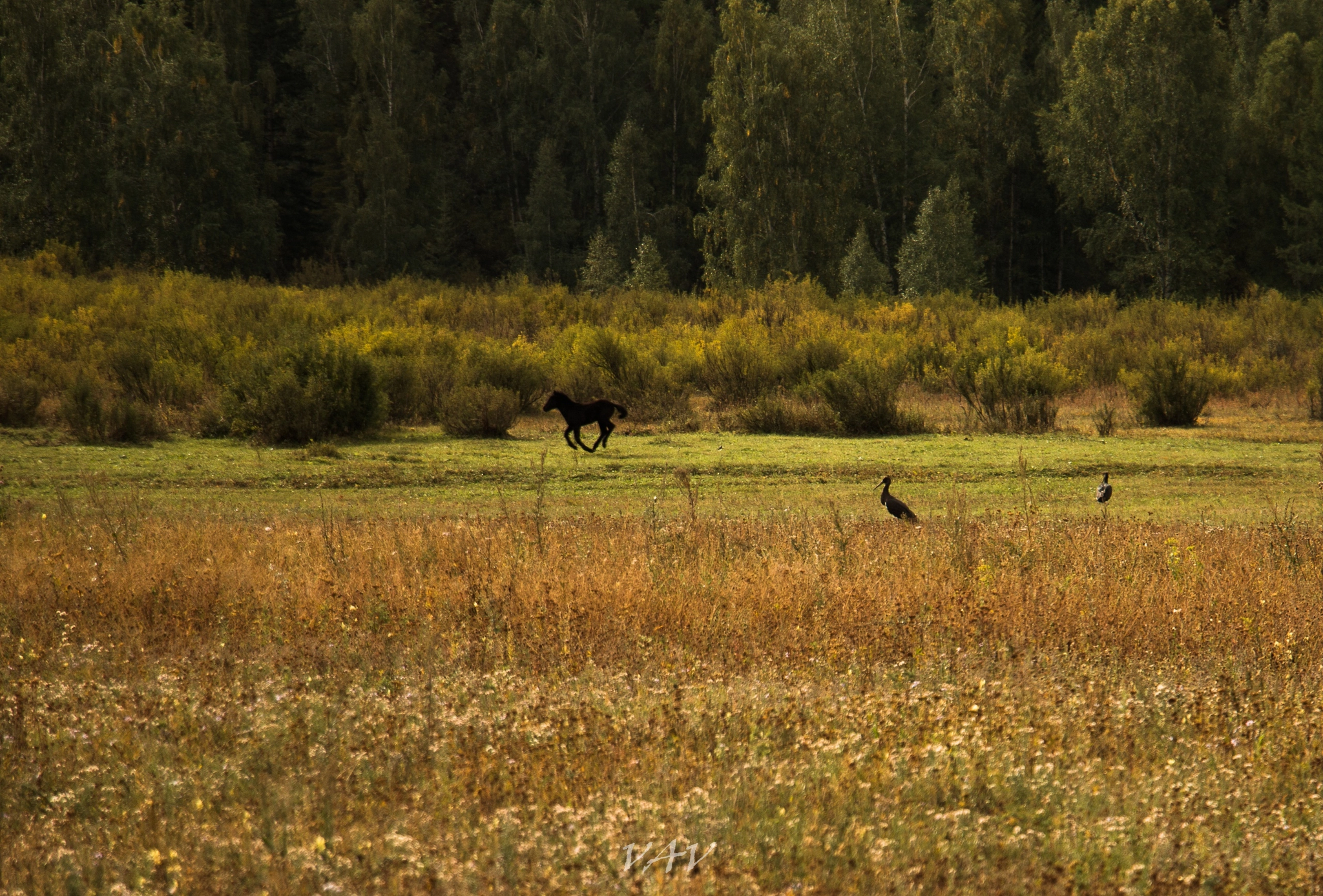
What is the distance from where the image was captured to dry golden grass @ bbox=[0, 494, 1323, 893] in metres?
4.91

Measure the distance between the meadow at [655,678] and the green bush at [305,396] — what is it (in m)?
3.02

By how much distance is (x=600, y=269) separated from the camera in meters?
50.2

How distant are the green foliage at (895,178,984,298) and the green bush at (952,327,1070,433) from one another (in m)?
18.8

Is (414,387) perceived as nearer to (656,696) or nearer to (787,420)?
(787,420)

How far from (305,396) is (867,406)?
1030 cm

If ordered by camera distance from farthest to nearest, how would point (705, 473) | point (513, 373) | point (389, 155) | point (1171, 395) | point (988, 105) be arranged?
point (988, 105) → point (389, 155) → point (513, 373) → point (1171, 395) → point (705, 473)

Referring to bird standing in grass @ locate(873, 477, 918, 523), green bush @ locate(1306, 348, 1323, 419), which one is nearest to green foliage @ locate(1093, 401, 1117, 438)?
green bush @ locate(1306, 348, 1323, 419)

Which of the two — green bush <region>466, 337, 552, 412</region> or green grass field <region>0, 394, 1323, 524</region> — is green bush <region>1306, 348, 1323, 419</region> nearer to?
green grass field <region>0, 394, 1323, 524</region>

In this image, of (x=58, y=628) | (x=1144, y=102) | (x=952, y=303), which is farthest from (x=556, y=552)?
(x=1144, y=102)

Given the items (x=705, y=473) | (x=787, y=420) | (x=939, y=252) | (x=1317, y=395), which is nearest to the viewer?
(x=705, y=473)

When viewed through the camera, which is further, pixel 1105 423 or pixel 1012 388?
pixel 1012 388

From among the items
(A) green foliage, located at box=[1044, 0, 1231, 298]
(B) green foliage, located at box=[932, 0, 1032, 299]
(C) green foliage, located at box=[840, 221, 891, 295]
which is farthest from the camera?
(B) green foliage, located at box=[932, 0, 1032, 299]

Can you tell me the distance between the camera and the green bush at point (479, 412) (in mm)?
21750

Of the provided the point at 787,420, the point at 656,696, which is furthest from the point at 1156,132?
the point at 656,696
